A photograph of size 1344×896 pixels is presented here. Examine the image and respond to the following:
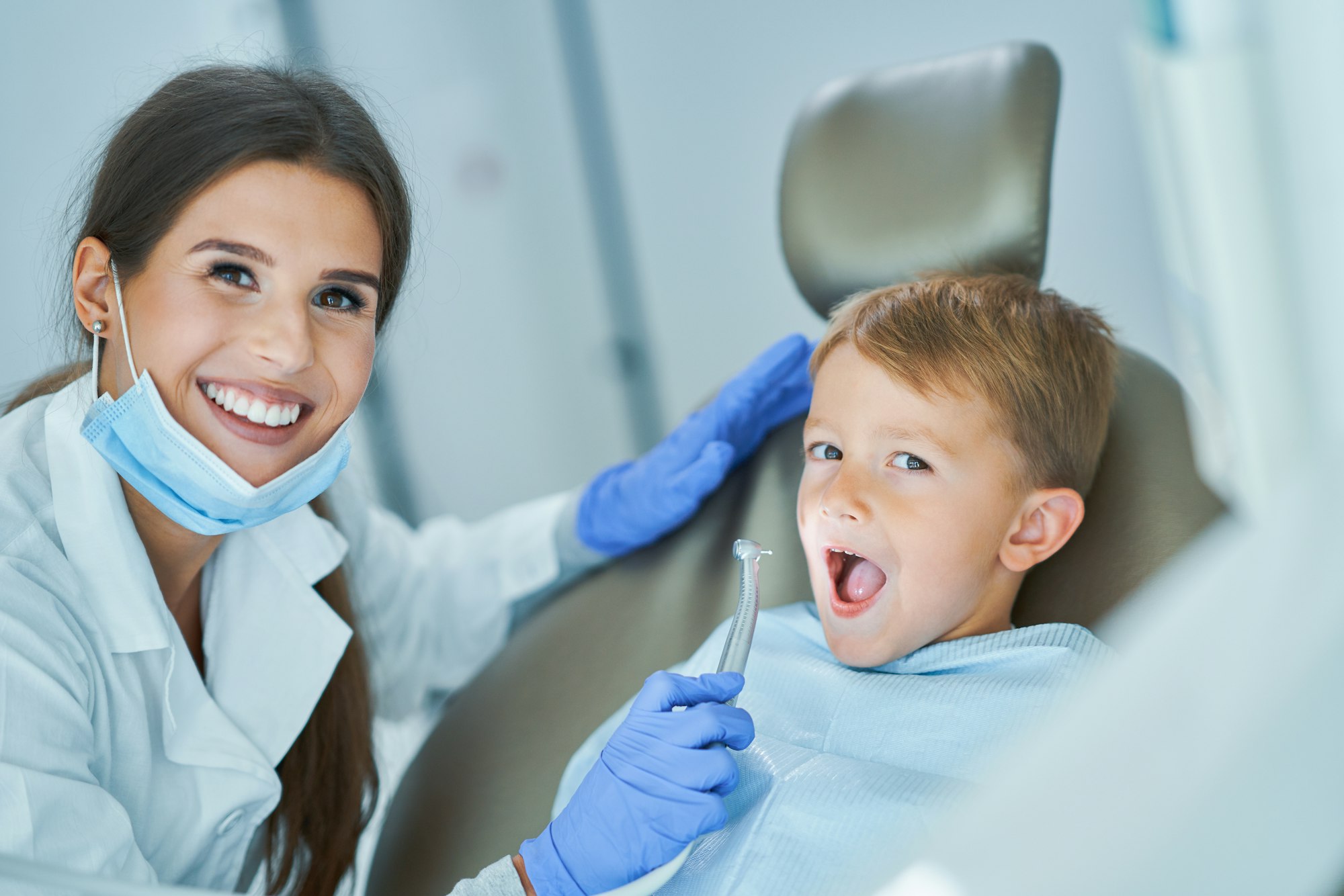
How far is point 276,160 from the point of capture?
3.66 feet

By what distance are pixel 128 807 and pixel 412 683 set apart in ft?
1.97

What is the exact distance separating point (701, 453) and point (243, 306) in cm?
69

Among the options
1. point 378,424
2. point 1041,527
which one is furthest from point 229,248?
point 378,424

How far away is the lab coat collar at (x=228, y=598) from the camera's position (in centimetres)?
112

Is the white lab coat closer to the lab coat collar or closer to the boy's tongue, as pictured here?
the lab coat collar

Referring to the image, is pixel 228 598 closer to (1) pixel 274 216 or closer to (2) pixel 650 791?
(1) pixel 274 216

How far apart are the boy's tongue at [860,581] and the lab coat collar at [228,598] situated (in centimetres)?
66

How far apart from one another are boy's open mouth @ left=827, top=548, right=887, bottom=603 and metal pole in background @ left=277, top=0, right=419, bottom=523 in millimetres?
1519

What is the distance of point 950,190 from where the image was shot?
1.33m

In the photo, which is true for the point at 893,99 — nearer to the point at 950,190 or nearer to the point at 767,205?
the point at 950,190

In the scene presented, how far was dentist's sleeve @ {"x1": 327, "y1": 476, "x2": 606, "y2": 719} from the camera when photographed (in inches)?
64.3

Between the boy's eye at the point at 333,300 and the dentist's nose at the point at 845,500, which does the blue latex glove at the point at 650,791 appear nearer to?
the dentist's nose at the point at 845,500

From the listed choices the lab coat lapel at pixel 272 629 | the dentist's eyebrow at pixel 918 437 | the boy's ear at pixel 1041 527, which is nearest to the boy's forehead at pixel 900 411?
the dentist's eyebrow at pixel 918 437

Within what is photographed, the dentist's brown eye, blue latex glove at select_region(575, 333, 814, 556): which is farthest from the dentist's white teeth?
blue latex glove at select_region(575, 333, 814, 556)
